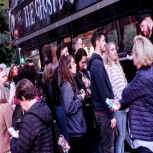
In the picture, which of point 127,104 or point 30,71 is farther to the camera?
point 30,71

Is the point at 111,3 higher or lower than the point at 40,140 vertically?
higher

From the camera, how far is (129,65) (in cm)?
634

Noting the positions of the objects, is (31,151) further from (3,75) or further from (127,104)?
(3,75)

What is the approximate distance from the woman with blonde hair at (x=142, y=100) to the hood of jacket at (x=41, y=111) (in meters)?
0.76

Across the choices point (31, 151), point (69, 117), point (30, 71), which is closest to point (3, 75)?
point (30, 71)

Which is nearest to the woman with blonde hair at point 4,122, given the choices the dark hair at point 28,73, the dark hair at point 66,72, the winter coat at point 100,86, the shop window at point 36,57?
the dark hair at point 28,73

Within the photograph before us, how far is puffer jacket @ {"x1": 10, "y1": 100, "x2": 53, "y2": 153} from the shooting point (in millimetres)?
3889

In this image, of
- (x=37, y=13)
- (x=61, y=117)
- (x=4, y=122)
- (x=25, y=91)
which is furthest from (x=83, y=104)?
(x=37, y=13)

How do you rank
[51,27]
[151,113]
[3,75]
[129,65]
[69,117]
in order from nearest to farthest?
1. [151,113]
2. [69,117]
3. [129,65]
4. [3,75]
5. [51,27]

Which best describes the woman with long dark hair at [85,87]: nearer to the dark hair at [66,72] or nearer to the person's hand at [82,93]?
the person's hand at [82,93]

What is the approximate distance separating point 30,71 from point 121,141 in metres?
1.54

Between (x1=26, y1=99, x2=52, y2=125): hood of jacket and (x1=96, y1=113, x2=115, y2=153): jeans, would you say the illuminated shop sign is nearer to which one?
(x1=96, y1=113, x2=115, y2=153): jeans

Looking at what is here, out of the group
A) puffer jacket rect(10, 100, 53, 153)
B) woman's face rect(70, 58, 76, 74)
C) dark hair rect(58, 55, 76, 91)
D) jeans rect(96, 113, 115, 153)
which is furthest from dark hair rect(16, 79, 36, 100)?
jeans rect(96, 113, 115, 153)

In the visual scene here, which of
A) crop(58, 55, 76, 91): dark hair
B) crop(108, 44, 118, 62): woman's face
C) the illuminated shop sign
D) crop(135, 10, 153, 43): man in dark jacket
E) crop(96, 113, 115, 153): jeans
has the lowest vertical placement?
crop(96, 113, 115, 153): jeans
